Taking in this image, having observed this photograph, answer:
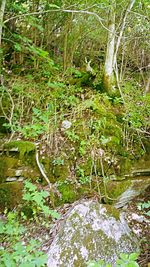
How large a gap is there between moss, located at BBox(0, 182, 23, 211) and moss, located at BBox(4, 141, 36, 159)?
42 cm

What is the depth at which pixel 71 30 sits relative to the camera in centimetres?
504

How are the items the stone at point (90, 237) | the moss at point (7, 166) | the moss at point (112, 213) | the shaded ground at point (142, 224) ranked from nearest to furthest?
1. the stone at point (90, 237)
2. the shaded ground at point (142, 224)
3. the moss at point (112, 213)
4. the moss at point (7, 166)

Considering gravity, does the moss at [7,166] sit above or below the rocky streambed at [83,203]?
above

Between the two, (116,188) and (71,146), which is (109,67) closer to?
(71,146)

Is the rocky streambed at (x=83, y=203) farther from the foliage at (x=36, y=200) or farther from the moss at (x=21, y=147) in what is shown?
the foliage at (x=36, y=200)

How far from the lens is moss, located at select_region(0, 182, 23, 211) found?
129 inches

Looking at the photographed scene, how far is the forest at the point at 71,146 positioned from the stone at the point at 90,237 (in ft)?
0.03

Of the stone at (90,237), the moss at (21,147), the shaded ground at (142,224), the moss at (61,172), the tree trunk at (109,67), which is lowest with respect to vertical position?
the shaded ground at (142,224)

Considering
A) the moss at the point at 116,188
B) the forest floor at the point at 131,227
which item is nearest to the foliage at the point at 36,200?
the forest floor at the point at 131,227

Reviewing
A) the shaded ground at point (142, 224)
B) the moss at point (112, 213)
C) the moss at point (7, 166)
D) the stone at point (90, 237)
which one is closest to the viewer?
the stone at point (90, 237)

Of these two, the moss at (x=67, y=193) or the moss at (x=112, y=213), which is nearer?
the moss at (x=112, y=213)

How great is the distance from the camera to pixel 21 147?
354 centimetres

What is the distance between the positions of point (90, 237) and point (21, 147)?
4.79 ft

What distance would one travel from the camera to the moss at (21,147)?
3.52 meters
